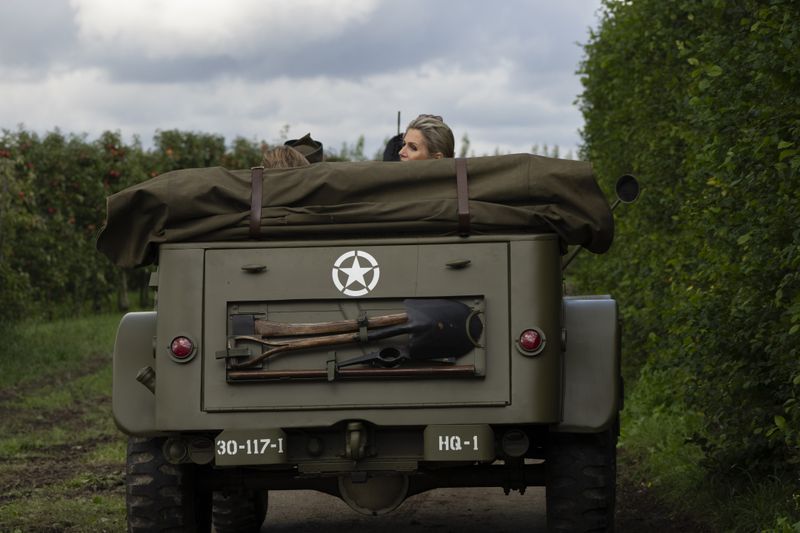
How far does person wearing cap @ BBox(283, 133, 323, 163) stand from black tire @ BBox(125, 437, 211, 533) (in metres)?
1.97

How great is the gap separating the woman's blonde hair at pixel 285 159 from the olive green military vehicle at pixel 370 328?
2.45 ft

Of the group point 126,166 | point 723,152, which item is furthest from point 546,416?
point 126,166

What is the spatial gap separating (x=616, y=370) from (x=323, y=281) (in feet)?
4.24

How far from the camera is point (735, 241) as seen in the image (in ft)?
26.2

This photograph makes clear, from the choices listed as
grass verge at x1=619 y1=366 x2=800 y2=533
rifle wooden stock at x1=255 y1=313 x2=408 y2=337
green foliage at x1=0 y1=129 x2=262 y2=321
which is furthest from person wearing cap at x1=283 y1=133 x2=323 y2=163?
green foliage at x1=0 y1=129 x2=262 y2=321

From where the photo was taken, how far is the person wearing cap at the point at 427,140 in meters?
8.02

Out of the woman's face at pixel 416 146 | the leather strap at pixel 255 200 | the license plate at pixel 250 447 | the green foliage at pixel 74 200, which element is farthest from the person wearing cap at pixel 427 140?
the green foliage at pixel 74 200

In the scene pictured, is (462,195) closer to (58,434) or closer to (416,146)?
(416,146)

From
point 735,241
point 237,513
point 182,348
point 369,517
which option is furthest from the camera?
point 369,517

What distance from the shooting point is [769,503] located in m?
7.83

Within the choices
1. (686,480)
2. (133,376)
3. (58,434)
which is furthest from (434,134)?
(58,434)

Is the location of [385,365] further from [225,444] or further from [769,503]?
[769,503]

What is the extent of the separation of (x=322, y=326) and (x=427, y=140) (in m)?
1.90

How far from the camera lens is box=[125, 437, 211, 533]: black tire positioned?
6801 mm
